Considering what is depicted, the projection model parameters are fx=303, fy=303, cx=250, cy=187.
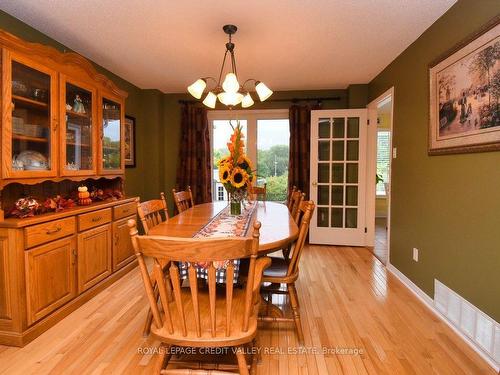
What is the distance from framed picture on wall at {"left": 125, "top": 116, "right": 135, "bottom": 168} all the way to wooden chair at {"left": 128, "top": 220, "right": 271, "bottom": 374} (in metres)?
3.23

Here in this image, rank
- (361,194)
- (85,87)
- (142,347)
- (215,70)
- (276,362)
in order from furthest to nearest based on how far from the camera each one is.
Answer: (361,194) < (215,70) < (85,87) < (142,347) < (276,362)

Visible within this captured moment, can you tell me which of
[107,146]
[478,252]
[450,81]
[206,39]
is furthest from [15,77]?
[478,252]

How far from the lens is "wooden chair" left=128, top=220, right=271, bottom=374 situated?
1140 millimetres

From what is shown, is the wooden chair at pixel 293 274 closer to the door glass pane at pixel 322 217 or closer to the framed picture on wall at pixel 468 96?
the framed picture on wall at pixel 468 96

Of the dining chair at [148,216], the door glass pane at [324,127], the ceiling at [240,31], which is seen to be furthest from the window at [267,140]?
the dining chair at [148,216]

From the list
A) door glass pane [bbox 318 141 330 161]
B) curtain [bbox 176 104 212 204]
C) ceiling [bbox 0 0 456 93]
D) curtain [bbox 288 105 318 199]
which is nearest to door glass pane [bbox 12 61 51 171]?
ceiling [bbox 0 0 456 93]

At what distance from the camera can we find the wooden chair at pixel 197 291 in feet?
3.74

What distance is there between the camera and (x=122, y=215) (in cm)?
316

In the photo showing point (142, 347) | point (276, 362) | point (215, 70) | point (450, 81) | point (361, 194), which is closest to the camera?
point (276, 362)

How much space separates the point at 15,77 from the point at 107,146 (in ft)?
3.84

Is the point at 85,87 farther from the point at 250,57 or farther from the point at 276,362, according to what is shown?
the point at 276,362

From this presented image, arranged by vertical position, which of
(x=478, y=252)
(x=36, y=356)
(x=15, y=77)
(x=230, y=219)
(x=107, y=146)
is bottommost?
(x=36, y=356)

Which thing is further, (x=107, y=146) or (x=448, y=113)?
(x=107, y=146)

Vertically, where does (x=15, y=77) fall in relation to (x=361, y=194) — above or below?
above
